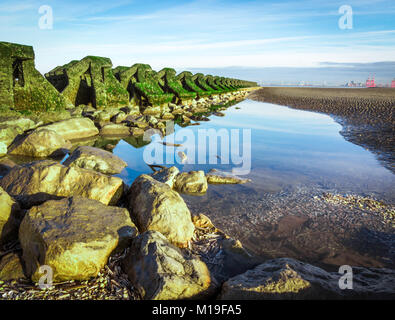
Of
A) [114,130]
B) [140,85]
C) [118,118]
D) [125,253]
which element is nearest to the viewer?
[125,253]

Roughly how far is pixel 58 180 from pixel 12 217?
2.50 ft

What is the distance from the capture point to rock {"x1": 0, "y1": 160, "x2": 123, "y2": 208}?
11.3 feet

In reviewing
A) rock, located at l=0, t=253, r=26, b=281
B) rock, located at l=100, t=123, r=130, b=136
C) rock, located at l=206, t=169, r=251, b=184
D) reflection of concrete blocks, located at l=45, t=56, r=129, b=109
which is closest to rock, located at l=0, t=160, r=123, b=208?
rock, located at l=0, t=253, r=26, b=281

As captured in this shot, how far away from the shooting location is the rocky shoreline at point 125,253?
7.59ft

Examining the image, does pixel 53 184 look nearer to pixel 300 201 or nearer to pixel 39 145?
pixel 39 145

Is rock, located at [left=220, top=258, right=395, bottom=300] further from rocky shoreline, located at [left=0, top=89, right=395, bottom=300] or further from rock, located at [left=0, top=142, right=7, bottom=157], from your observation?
rock, located at [left=0, top=142, right=7, bottom=157]

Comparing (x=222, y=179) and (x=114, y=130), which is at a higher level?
→ (x=114, y=130)

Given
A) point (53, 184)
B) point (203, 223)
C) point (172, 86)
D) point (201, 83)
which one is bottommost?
point (203, 223)

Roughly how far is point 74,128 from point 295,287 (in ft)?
29.6

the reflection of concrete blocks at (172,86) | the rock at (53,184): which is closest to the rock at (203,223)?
the rock at (53,184)

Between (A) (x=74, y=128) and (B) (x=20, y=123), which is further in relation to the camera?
(A) (x=74, y=128)

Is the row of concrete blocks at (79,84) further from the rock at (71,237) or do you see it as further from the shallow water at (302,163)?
the rock at (71,237)

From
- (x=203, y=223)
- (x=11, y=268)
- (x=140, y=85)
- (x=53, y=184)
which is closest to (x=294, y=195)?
(x=203, y=223)

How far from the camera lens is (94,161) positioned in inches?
224
